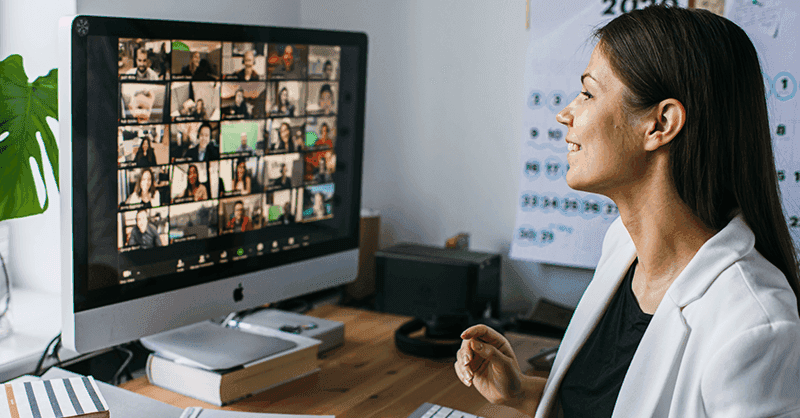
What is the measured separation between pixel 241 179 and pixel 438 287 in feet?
2.08

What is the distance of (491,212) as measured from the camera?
6.42 feet

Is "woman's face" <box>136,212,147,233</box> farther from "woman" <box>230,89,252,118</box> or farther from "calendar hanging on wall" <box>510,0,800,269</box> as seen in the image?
"calendar hanging on wall" <box>510,0,800,269</box>

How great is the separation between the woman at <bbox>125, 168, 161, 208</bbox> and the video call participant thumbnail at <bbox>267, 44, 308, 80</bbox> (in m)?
0.32

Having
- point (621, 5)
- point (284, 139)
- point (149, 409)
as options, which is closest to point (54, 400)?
point (149, 409)

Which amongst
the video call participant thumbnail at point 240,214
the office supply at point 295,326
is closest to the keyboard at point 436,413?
the office supply at point 295,326

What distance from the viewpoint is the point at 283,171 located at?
140cm

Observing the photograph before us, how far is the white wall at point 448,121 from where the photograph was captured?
6.17 feet

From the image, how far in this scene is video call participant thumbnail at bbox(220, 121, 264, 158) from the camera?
127 cm

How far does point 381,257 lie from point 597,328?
0.77 meters

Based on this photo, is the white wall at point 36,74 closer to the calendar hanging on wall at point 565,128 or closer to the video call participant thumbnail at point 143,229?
the video call participant thumbnail at point 143,229

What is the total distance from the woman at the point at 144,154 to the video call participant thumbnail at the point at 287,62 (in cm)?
29

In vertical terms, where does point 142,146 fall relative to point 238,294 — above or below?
above

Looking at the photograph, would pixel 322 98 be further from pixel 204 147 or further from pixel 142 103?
pixel 142 103

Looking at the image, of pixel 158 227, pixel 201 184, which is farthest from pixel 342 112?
pixel 158 227
